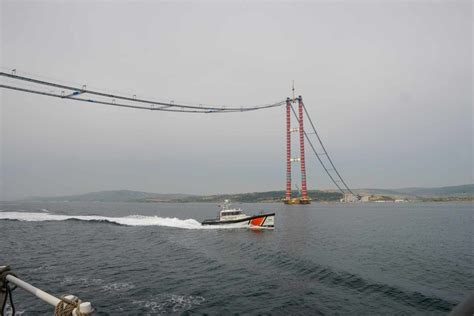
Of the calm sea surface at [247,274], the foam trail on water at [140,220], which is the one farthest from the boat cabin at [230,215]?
the calm sea surface at [247,274]

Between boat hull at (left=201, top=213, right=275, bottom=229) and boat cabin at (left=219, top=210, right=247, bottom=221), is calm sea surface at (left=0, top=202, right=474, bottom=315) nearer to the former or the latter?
boat hull at (left=201, top=213, right=275, bottom=229)

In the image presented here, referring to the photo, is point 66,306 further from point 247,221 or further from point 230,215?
point 230,215

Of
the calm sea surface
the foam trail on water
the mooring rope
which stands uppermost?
the mooring rope

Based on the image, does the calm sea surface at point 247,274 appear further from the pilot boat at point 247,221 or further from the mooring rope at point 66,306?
the mooring rope at point 66,306

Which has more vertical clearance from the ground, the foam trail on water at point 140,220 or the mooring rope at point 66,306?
the mooring rope at point 66,306

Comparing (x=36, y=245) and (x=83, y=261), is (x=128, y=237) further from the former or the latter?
(x=83, y=261)

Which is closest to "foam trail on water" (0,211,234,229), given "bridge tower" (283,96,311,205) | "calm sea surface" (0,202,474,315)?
"calm sea surface" (0,202,474,315)

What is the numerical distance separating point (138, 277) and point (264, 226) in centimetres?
3638

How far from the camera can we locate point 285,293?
70.9ft

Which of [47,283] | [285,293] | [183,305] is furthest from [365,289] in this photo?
[47,283]

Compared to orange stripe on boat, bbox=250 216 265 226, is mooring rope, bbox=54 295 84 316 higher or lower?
higher

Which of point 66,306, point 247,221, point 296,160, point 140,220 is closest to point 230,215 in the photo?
point 247,221

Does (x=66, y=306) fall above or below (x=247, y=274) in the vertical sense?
above

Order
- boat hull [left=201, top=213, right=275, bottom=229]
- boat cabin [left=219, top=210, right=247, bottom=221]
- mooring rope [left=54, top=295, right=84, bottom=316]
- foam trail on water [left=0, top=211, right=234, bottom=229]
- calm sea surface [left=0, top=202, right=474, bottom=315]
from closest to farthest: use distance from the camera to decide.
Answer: mooring rope [left=54, top=295, right=84, bottom=316] → calm sea surface [left=0, top=202, right=474, bottom=315] → boat hull [left=201, top=213, right=275, bottom=229] → boat cabin [left=219, top=210, right=247, bottom=221] → foam trail on water [left=0, top=211, right=234, bottom=229]
